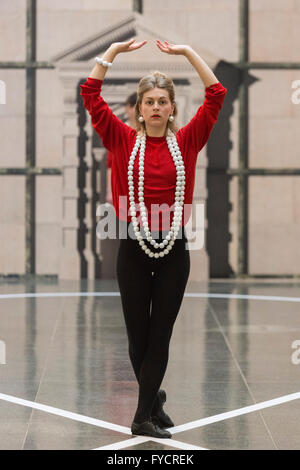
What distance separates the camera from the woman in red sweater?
4117mm

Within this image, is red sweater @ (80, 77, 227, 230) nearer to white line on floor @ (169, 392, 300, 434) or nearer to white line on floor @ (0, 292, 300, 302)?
white line on floor @ (169, 392, 300, 434)

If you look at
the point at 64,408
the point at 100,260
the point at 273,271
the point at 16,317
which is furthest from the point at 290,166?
the point at 64,408

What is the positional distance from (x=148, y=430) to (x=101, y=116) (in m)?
1.64

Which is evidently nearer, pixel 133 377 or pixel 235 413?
pixel 235 413

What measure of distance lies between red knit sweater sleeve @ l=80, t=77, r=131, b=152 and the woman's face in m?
0.15

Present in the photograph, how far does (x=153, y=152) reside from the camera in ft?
13.6

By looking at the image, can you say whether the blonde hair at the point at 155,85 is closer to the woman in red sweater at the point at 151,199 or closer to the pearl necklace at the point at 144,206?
the woman in red sweater at the point at 151,199

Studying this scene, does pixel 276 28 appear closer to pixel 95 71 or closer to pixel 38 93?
pixel 38 93

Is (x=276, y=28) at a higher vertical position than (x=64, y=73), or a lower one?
higher
